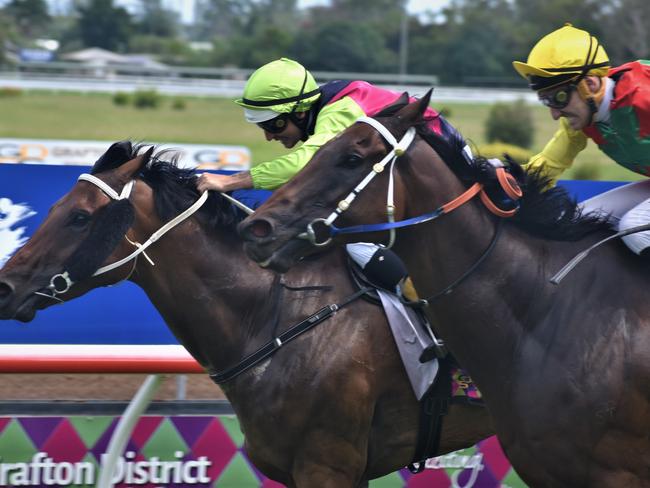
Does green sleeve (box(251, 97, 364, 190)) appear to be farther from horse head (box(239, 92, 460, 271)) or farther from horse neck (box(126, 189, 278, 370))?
horse neck (box(126, 189, 278, 370))

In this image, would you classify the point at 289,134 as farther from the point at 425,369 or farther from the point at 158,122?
the point at 158,122

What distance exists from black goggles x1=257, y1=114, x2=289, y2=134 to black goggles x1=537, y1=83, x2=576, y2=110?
964 millimetres

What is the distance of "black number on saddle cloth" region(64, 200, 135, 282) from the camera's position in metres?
3.38

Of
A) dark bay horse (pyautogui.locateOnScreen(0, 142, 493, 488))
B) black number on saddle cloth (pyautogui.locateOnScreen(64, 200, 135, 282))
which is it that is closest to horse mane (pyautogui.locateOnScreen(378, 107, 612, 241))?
dark bay horse (pyautogui.locateOnScreen(0, 142, 493, 488))

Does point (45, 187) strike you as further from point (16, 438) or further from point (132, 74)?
point (132, 74)

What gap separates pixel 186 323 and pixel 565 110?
1.48 m

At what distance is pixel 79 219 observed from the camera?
340 centimetres

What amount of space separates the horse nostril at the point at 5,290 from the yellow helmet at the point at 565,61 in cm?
179

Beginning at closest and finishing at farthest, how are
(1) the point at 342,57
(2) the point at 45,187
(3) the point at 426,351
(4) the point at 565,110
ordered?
(4) the point at 565,110, (3) the point at 426,351, (2) the point at 45,187, (1) the point at 342,57

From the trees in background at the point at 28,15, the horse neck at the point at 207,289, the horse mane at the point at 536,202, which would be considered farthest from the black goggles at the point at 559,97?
the trees in background at the point at 28,15

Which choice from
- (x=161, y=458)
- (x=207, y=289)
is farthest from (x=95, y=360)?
(x=207, y=289)

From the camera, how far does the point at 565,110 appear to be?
3.18 metres

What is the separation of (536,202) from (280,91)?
1024mm

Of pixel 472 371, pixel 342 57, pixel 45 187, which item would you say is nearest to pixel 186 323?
pixel 472 371
